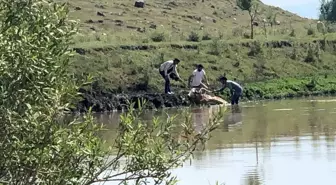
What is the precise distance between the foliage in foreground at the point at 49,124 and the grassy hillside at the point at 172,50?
20988 mm

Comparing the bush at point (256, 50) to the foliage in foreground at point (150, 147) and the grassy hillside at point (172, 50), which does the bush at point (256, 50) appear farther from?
the foliage in foreground at point (150, 147)

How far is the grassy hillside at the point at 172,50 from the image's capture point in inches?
1480

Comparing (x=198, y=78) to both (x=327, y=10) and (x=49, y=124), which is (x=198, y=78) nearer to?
(x=49, y=124)

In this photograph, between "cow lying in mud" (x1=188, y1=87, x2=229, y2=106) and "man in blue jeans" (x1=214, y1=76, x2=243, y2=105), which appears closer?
"cow lying in mud" (x1=188, y1=87, x2=229, y2=106)

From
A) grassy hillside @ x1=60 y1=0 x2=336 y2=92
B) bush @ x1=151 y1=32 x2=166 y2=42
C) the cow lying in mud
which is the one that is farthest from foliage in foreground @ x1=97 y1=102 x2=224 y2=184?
bush @ x1=151 y1=32 x2=166 y2=42

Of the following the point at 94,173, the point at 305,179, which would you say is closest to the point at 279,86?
the point at 305,179

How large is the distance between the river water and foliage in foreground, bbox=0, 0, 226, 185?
Answer: 637 cm

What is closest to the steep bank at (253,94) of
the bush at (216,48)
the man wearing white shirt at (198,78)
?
the man wearing white shirt at (198,78)

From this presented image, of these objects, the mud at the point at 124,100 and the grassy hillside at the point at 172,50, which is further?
the grassy hillside at the point at 172,50

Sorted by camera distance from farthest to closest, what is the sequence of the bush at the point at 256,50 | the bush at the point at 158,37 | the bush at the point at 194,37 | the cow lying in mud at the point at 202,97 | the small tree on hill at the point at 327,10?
the small tree on hill at the point at 327,10, the bush at the point at 194,37, the bush at the point at 158,37, the bush at the point at 256,50, the cow lying in mud at the point at 202,97

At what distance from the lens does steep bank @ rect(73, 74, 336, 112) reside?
33562 mm

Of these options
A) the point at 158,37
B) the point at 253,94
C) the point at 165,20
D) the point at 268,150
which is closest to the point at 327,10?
the point at 165,20

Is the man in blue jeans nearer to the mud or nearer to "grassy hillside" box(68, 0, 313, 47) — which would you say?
the mud

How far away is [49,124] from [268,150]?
11518 millimetres
